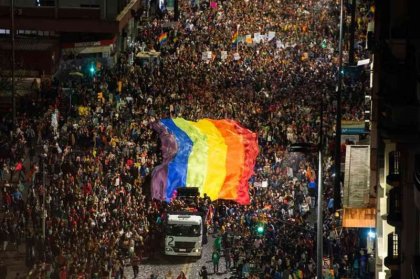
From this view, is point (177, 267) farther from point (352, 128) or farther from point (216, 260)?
point (352, 128)

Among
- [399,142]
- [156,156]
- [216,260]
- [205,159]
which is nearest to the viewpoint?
[399,142]

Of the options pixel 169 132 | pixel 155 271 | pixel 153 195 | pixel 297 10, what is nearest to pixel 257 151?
pixel 169 132

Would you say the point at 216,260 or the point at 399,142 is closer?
the point at 399,142

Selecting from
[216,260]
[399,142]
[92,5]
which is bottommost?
[216,260]

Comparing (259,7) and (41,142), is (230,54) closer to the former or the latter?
(259,7)

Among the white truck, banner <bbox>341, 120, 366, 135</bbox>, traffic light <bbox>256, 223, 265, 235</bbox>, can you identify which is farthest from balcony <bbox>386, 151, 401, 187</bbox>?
banner <bbox>341, 120, 366, 135</bbox>

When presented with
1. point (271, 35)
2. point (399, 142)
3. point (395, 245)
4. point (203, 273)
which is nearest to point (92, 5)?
point (271, 35)

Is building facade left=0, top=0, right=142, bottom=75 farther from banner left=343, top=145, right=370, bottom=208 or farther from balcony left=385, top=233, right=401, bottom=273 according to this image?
balcony left=385, top=233, right=401, bottom=273

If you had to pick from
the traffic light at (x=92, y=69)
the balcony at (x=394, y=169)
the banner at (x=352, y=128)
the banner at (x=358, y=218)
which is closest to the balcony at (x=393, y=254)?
the balcony at (x=394, y=169)
